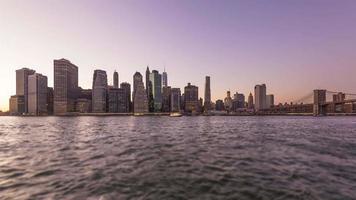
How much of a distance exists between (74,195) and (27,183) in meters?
4.29

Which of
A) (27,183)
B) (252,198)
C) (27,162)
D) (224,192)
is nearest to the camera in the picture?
(252,198)

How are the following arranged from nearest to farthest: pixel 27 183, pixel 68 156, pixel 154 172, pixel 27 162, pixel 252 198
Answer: pixel 252 198, pixel 27 183, pixel 154 172, pixel 27 162, pixel 68 156

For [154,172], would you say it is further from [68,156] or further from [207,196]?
[68,156]

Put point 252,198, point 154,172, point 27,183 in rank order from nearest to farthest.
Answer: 1. point 252,198
2. point 27,183
3. point 154,172

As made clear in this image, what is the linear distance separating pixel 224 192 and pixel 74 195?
7.39 metres

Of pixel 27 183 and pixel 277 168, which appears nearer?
pixel 27 183

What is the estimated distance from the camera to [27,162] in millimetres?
21781

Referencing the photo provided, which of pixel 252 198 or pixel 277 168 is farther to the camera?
pixel 277 168

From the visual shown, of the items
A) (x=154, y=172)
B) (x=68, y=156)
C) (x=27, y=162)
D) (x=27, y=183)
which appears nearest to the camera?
(x=27, y=183)

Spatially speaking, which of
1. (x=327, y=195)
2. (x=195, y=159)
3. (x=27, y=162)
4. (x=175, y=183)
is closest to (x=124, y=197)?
(x=175, y=183)

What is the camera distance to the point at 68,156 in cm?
2484

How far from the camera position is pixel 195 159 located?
2305cm

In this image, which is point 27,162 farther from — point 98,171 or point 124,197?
point 124,197

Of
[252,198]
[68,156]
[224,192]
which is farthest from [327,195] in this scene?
[68,156]
